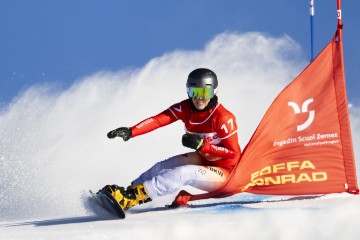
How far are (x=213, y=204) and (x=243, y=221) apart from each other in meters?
1.16

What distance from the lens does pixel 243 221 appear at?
5.36 metres

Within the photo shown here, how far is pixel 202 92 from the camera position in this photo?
246 inches

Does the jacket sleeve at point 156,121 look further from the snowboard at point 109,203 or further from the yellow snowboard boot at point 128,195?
the snowboard at point 109,203

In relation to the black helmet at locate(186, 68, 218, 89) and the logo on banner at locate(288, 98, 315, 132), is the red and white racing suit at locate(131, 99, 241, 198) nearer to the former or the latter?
the black helmet at locate(186, 68, 218, 89)

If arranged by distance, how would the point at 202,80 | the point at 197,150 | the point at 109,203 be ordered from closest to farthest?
the point at 109,203
the point at 197,150
the point at 202,80

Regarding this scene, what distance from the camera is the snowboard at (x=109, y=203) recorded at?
19.3ft

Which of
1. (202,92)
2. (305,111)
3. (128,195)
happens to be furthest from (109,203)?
(305,111)

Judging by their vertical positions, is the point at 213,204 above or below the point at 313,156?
below

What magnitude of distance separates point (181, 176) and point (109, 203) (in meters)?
0.64

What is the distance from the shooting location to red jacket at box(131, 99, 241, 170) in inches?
246

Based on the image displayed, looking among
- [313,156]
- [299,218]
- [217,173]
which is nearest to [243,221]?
[299,218]

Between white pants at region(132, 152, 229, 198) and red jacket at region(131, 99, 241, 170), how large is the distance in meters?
0.10

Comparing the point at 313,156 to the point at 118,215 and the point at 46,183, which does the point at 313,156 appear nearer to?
the point at 118,215

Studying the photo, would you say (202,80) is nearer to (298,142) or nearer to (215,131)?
(215,131)
